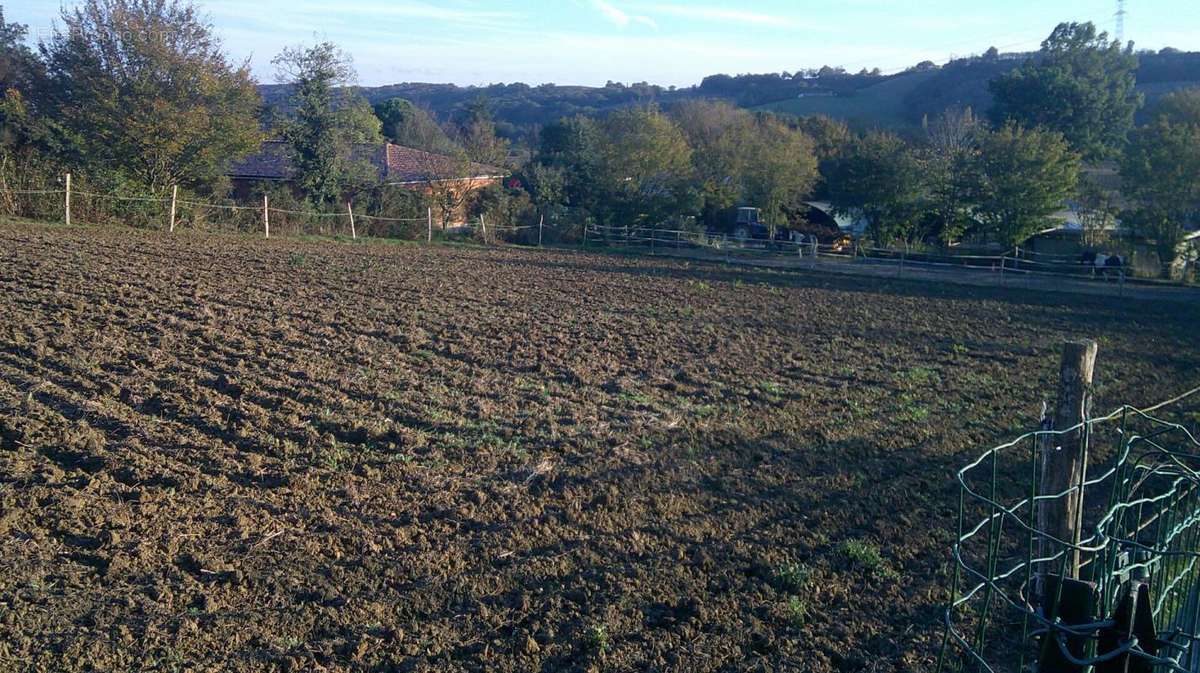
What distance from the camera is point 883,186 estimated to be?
34.7 metres

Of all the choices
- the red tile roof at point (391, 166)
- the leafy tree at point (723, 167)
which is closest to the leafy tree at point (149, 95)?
the red tile roof at point (391, 166)

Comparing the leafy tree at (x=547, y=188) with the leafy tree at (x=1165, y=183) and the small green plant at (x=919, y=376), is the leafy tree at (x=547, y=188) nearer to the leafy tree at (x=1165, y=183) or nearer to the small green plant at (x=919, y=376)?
the leafy tree at (x=1165, y=183)

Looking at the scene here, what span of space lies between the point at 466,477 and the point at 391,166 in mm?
30493

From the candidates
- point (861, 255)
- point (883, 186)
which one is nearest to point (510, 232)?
point (861, 255)

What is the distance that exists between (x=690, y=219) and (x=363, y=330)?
80.8ft

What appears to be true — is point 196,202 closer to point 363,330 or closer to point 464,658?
point 363,330

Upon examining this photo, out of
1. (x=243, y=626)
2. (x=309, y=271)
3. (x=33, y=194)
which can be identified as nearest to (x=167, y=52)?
(x=33, y=194)

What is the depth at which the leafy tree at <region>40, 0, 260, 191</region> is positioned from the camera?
25125 millimetres

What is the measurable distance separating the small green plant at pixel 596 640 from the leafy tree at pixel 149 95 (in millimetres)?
24393

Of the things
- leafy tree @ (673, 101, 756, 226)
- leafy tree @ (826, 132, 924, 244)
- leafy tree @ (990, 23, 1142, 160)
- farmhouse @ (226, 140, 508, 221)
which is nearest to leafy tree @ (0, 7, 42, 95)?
farmhouse @ (226, 140, 508, 221)

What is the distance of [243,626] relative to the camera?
15.7ft

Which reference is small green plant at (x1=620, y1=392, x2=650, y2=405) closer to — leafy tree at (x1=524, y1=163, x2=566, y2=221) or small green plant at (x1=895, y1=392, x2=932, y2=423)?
small green plant at (x1=895, y1=392, x2=932, y2=423)

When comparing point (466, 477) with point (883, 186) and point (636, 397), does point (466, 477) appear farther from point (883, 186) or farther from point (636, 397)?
point (883, 186)

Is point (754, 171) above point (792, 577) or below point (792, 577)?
above
